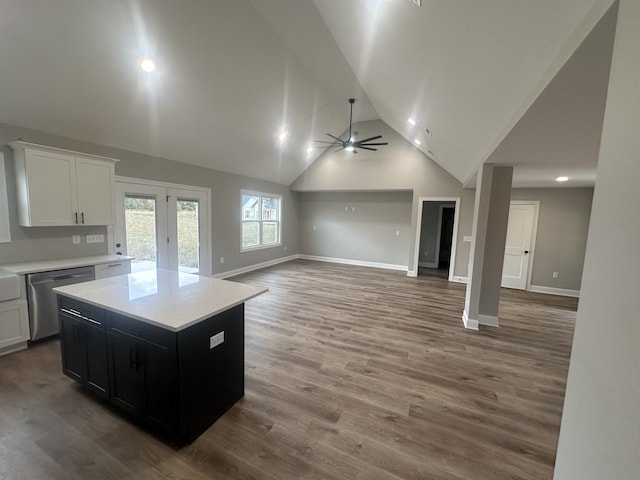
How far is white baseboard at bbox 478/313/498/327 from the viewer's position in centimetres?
384

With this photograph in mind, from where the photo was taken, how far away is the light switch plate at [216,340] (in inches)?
72.8

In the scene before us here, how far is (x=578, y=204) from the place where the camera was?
521 cm

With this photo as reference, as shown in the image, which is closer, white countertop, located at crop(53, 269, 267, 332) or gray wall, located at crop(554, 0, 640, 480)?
gray wall, located at crop(554, 0, 640, 480)

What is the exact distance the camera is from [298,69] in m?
4.07

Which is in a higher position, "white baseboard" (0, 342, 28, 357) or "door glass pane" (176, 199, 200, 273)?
"door glass pane" (176, 199, 200, 273)

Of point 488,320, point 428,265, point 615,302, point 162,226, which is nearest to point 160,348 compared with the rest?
point 615,302

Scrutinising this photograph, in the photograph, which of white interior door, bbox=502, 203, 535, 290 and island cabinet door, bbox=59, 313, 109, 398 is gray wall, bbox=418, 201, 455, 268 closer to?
white interior door, bbox=502, 203, 535, 290

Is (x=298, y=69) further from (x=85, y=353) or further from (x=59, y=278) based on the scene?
(x=85, y=353)

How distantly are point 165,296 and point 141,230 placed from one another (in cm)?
304

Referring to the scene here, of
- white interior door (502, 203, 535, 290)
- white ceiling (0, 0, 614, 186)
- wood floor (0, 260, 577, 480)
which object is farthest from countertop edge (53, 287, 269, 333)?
white interior door (502, 203, 535, 290)

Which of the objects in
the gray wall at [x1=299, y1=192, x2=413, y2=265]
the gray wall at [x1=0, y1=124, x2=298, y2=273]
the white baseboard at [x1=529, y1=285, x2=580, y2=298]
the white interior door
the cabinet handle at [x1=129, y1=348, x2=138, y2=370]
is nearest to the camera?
the cabinet handle at [x1=129, y1=348, x2=138, y2=370]

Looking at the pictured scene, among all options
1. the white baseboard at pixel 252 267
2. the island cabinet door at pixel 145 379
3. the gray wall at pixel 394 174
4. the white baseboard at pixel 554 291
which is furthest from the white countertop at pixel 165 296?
the white baseboard at pixel 554 291

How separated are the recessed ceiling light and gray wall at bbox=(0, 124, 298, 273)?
1517 millimetres

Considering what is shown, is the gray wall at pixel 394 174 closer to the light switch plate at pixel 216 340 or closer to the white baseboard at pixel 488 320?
the white baseboard at pixel 488 320
